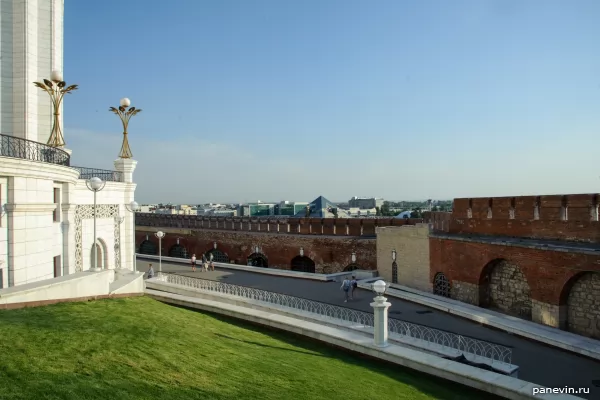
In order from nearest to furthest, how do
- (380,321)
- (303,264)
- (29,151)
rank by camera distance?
(380,321)
(29,151)
(303,264)

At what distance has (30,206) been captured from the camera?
9680 mm

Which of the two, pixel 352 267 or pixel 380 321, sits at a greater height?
pixel 380 321

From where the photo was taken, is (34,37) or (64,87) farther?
(34,37)

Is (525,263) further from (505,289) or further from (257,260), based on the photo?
(257,260)

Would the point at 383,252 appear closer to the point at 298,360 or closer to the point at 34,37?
the point at 298,360

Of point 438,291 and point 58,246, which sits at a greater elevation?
point 58,246

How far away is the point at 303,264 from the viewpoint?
24094 millimetres

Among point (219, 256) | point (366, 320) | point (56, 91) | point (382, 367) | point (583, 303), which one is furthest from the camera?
point (219, 256)

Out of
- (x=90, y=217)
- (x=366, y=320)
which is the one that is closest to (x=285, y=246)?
(x=90, y=217)

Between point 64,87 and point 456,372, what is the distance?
15724 mm

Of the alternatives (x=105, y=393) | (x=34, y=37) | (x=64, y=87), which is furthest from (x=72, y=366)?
(x=34, y=37)

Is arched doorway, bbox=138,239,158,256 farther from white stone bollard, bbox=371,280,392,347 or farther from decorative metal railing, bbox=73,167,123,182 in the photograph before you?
white stone bollard, bbox=371,280,392,347

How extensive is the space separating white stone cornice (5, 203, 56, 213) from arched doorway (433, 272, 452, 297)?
42.1 ft

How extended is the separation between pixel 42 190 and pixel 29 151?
52.8 inches
